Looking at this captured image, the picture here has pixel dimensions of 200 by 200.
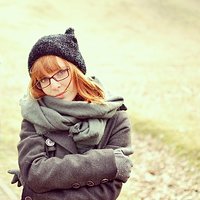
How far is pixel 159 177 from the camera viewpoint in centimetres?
771

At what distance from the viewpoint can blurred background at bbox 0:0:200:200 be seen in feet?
31.7

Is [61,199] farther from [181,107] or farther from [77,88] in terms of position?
[181,107]

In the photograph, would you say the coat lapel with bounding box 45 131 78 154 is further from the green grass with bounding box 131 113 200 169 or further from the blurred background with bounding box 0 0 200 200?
the green grass with bounding box 131 113 200 169

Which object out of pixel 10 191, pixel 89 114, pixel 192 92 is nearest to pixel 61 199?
pixel 89 114

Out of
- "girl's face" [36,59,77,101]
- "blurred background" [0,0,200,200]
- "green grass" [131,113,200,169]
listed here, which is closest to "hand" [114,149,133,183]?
"girl's face" [36,59,77,101]

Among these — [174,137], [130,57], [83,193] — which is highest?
[83,193]

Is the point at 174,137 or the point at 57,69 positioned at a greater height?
the point at 57,69

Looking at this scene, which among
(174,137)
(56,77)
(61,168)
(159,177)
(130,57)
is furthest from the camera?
(130,57)

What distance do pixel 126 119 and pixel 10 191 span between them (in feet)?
11.0

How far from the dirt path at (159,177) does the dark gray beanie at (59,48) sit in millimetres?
4324

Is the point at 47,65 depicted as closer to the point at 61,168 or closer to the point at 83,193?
the point at 61,168

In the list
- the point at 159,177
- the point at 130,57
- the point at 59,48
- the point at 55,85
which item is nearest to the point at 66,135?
the point at 55,85

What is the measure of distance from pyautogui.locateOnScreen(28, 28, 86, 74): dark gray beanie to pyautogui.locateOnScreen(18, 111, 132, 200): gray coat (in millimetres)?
484

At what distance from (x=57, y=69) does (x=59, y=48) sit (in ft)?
0.46
